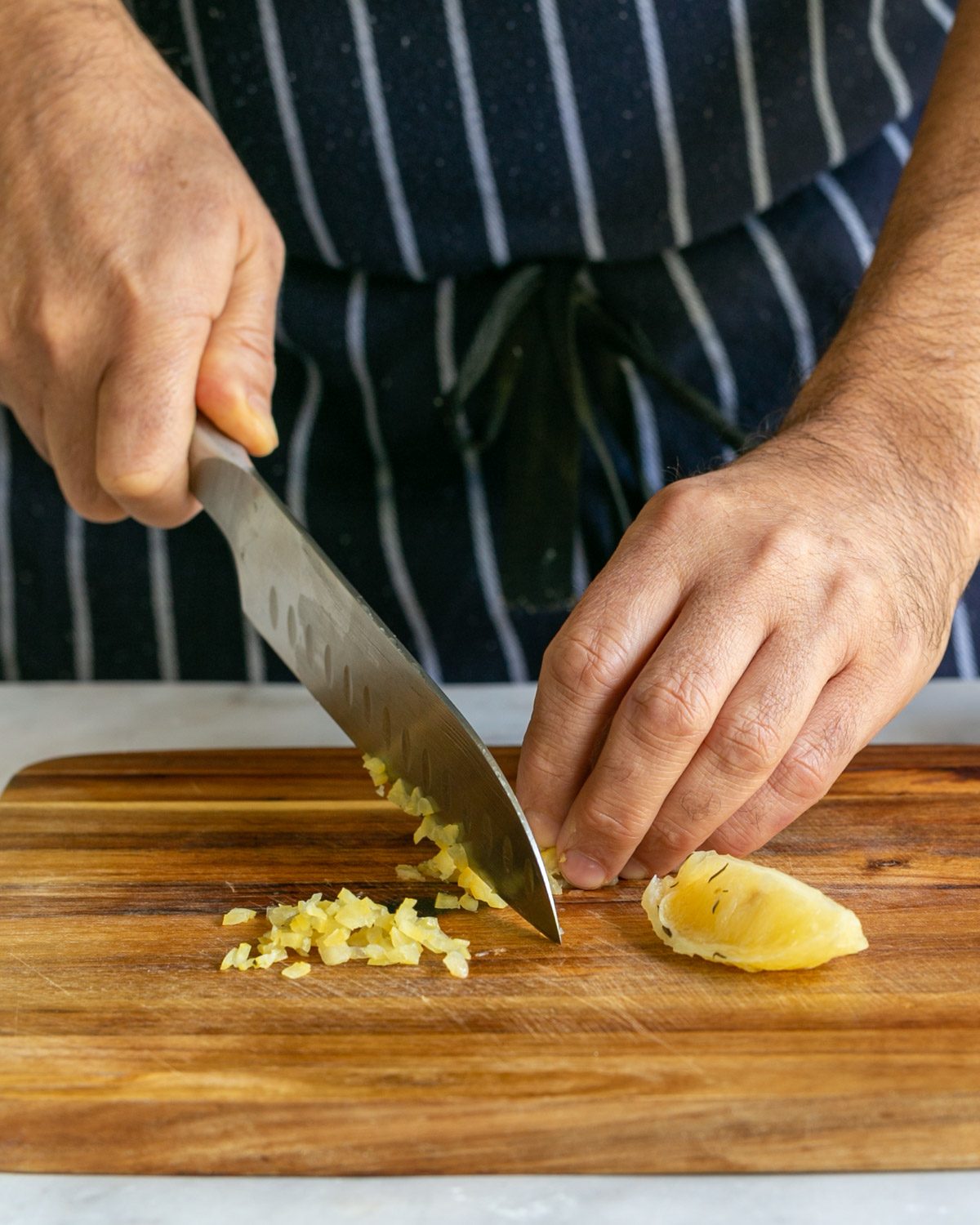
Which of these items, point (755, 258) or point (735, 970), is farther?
point (755, 258)

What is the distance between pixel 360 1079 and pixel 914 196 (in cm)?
101

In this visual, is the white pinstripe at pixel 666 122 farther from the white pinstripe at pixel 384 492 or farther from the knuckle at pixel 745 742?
the knuckle at pixel 745 742

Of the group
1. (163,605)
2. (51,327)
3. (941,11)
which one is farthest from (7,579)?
(941,11)

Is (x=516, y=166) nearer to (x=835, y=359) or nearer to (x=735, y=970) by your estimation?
(x=835, y=359)

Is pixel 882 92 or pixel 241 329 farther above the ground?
pixel 882 92

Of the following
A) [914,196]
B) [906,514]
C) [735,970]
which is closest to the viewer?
[735,970]

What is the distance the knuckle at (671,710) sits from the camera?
950 mm

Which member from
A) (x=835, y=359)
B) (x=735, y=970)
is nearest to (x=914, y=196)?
(x=835, y=359)

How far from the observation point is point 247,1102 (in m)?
0.81

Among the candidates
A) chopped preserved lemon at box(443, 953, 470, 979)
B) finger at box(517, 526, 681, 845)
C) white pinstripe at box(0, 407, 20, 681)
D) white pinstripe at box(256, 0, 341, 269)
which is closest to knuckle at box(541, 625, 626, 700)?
finger at box(517, 526, 681, 845)

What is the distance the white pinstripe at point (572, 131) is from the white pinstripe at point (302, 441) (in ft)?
1.20

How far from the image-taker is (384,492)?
65.7 inches

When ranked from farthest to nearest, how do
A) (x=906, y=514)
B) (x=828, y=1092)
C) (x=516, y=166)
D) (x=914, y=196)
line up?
(x=516, y=166)
(x=914, y=196)
(x=906, y=514)
(x=828, y=1092)

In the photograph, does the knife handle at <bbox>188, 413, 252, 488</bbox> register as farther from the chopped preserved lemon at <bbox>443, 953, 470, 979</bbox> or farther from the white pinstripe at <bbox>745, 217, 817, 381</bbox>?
the white pinstripe at <bbox>745, 217, 817, 381</bbox>
